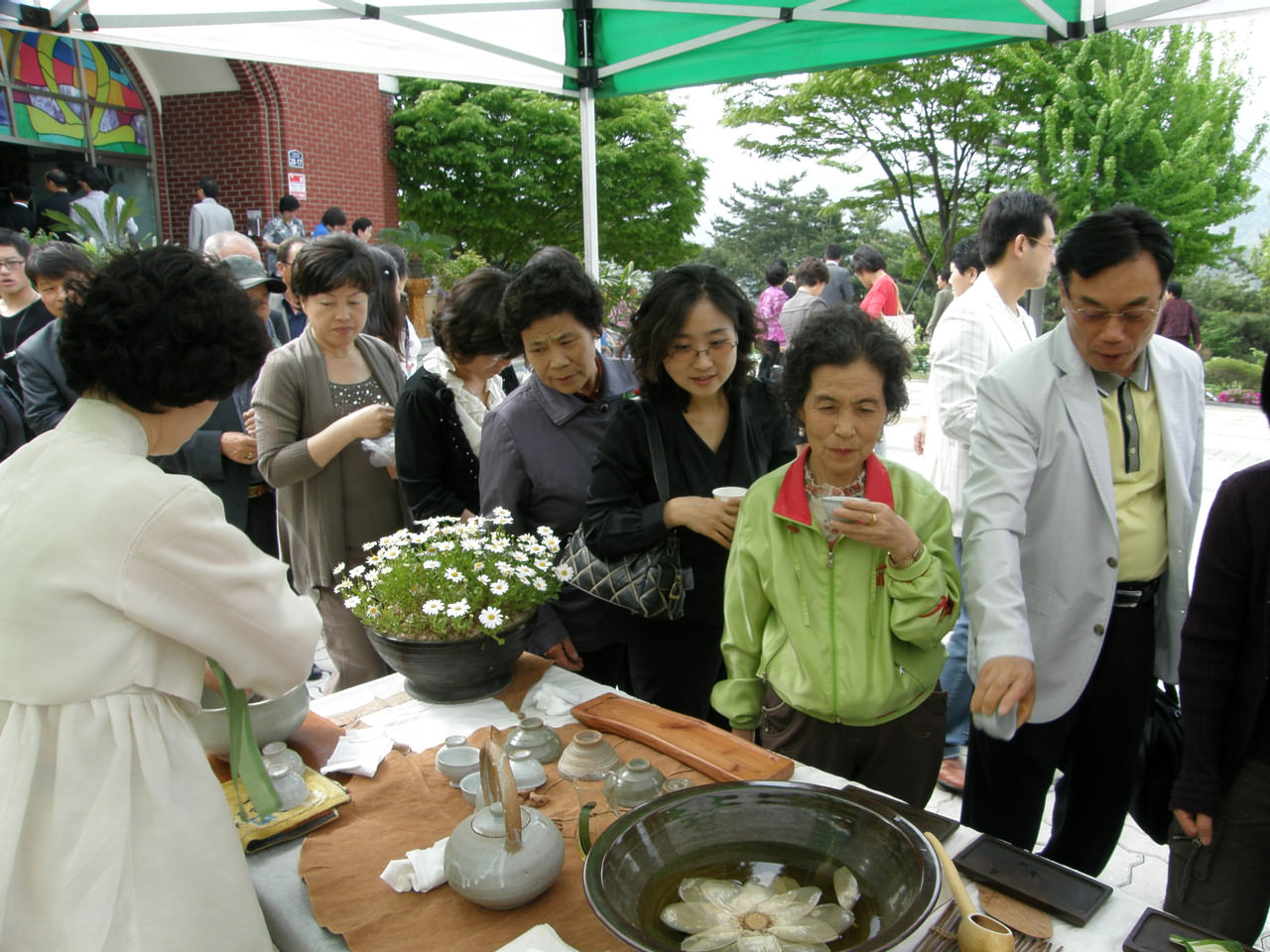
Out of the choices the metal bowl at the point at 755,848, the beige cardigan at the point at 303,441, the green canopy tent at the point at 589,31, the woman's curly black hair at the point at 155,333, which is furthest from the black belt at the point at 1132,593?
the green canopy tent at the point at 589,31

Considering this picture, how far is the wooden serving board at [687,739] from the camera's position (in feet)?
5.52

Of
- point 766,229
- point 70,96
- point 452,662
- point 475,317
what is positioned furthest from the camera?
point 766,229

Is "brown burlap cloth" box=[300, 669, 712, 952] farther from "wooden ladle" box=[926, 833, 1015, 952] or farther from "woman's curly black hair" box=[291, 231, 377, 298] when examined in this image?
A: "woman's curly black hair" box=[291, 231, 377, 298]

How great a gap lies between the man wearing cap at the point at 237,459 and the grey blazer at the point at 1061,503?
2400 mm

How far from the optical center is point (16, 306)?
448cm

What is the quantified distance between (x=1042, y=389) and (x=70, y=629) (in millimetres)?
1845

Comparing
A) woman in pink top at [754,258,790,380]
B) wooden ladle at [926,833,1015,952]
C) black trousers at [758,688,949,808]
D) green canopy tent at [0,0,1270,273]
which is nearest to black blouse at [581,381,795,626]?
black trousers at [758,688,949,808]

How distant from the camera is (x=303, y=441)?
2.83 metres

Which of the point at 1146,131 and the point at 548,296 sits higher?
the point at 1146,131

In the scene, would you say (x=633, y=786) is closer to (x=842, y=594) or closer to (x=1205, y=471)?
(x=842, y=594)

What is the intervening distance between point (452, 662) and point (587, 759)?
456mm

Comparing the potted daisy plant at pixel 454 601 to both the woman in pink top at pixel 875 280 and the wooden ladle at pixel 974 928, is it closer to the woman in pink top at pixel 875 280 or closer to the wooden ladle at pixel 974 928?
the wooden ladle at pixel 974 928

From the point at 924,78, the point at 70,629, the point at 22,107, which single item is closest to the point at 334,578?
the point at 70,629

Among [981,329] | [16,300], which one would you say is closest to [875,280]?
[981,329]
